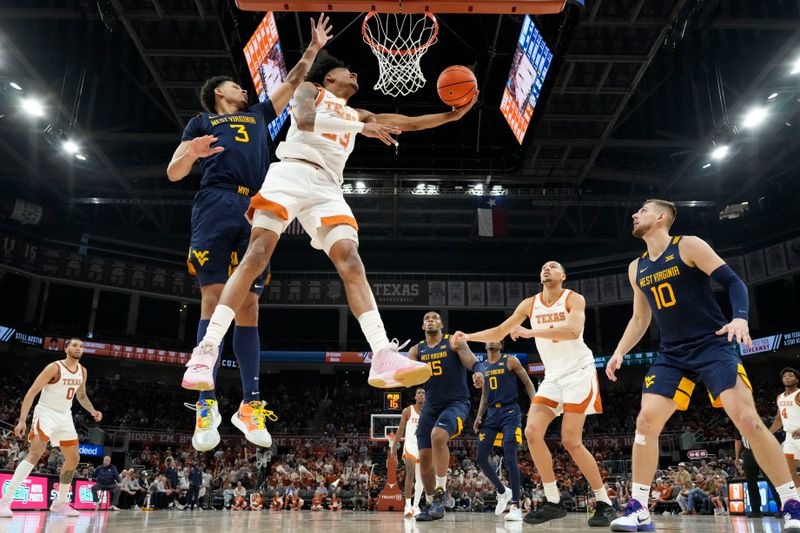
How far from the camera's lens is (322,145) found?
411 centimetres

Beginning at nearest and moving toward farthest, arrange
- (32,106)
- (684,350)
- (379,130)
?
(379,130), (684,350), (32,106)

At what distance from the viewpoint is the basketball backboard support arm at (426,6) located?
19.2ft

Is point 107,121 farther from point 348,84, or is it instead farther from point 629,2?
point 348,84

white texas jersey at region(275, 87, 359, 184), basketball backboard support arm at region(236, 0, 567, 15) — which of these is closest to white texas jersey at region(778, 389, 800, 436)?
basketball backboard support arm at region(236, 0, 567, 15)

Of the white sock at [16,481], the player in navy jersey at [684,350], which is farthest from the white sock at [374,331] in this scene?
the white sock at [16,481]

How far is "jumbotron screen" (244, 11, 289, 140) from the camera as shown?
12.2m

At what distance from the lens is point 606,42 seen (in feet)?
53.9

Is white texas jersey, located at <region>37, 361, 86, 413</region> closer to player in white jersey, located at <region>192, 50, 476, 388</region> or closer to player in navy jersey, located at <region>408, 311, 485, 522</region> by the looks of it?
player in navy jersey, located at <region>408, 311, 485, 522</region>

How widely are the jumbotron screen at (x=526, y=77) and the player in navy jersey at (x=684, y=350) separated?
26.9 ft

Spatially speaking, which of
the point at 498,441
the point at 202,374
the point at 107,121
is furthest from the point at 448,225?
the point at 202,374

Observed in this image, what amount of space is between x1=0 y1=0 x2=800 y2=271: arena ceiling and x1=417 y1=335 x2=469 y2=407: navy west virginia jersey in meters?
6.33

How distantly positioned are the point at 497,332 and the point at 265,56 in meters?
9.05

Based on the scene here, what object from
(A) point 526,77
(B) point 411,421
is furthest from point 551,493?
(A) point 526,77

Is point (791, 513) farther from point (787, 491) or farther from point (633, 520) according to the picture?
point (633, 520)
